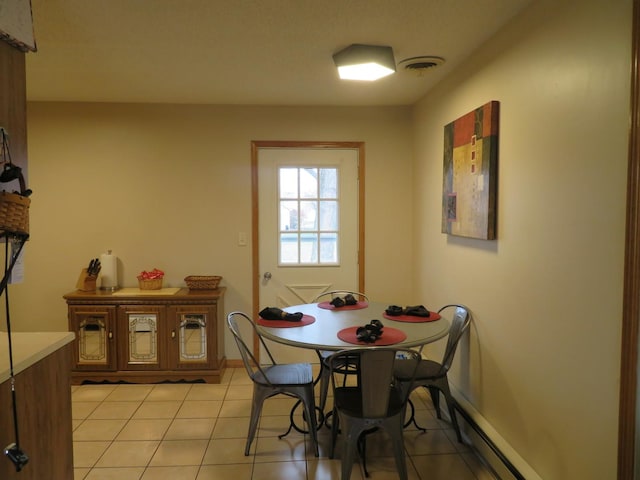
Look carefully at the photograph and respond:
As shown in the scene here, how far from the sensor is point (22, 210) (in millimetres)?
1265

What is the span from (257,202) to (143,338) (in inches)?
58.2

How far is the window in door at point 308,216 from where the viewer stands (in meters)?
3.87

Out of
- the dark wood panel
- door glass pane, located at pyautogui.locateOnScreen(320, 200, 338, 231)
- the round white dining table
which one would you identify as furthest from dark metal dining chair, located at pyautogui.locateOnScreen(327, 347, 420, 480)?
door glass pane, located at pyautogui.locateOnScreen(320, 200, 338, 231)

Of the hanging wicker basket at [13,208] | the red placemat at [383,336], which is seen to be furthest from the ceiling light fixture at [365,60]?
the hanging wicker basket at [13,208]

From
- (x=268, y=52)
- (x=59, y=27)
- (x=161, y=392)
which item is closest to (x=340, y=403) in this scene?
(x=161, y=392)

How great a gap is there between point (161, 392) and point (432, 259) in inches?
93.2

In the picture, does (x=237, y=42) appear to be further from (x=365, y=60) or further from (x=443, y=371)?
(x=443, y=371)


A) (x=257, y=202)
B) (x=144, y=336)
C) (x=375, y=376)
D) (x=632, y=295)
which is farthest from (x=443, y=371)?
(x=144, y=336)

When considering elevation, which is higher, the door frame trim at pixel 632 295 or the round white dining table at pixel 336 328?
the door frame trim at pixel 632 295

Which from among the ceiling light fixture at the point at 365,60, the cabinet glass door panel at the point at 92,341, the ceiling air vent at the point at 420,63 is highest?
the ceiling air vent at the point at 420,63

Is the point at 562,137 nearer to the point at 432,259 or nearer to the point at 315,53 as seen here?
the point at 315,53

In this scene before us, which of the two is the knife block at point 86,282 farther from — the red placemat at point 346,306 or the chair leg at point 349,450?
the chair leg at point 349,450

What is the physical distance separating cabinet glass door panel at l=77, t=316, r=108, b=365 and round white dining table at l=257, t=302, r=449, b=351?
1.68 meters

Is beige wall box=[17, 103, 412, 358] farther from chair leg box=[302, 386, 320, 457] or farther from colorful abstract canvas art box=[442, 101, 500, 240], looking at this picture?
chair leg box=[302, 386, 320, 457]
